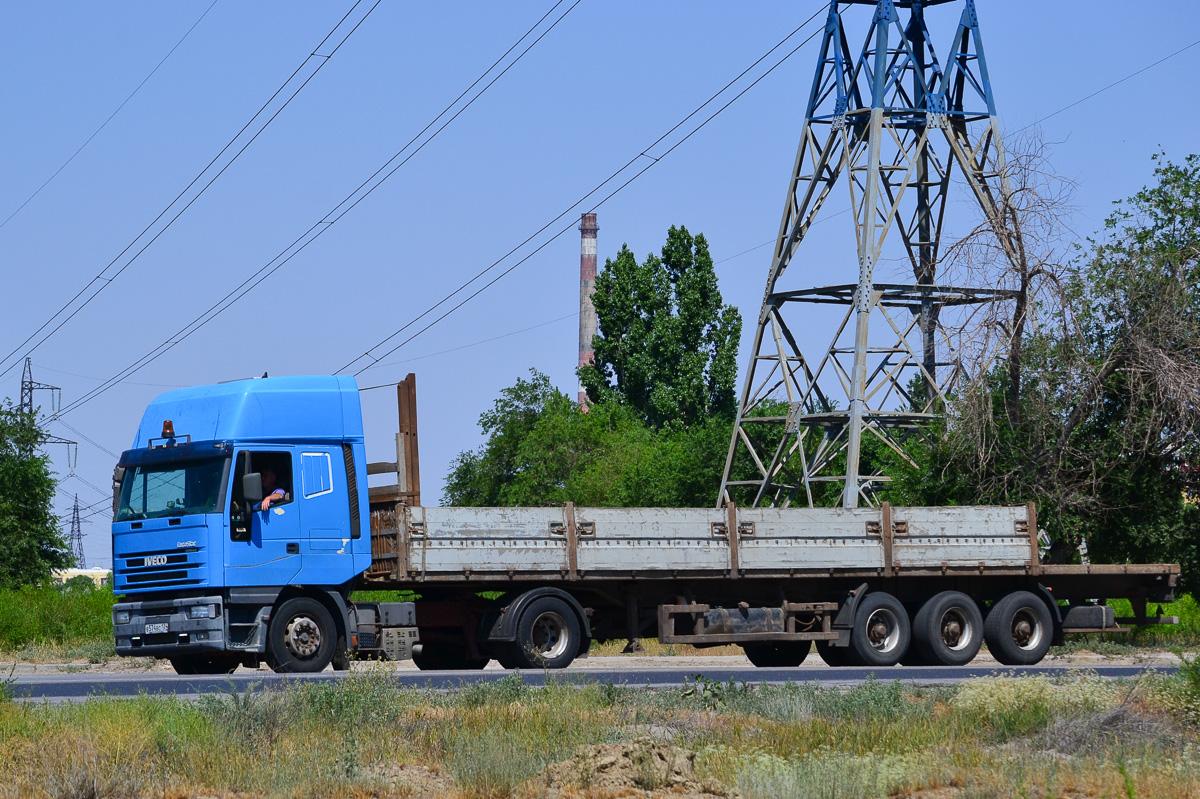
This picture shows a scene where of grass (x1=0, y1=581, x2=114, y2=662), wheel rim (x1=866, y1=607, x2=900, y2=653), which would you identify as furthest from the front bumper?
grass (x1=0, y1=581, x2=114, y2=662)

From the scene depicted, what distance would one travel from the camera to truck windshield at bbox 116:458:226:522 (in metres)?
18.8

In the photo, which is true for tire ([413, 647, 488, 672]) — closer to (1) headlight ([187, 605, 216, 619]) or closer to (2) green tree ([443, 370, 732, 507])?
(1) headlight ([187, 605, 216, 619])

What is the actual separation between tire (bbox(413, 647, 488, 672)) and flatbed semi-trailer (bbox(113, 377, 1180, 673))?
35 mm

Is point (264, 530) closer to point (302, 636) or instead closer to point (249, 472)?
point (249, 472)

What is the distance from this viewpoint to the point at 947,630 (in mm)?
23141

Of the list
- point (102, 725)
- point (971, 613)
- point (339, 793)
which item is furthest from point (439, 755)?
point (971, 613)

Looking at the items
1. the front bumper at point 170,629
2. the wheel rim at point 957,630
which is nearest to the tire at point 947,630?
the wheel rim at point 957,630

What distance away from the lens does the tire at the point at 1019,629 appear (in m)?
23.3

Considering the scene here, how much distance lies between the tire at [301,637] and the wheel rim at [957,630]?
9.46 m

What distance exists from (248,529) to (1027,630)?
40.4 ft

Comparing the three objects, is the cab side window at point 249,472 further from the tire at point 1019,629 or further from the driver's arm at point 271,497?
the tire at point 1019,629

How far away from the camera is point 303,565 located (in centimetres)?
1914

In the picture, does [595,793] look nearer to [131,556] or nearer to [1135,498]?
[131,556]

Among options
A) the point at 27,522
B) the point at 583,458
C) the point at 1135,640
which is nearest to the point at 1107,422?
the point at 1135,640
